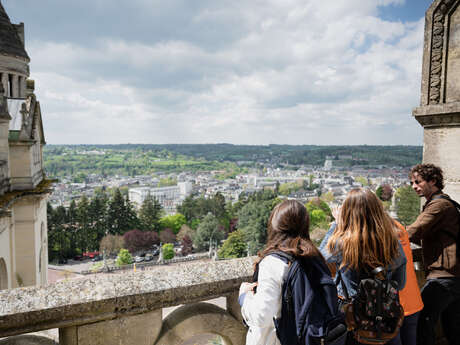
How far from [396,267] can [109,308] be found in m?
1.65

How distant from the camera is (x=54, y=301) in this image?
188 centimetres

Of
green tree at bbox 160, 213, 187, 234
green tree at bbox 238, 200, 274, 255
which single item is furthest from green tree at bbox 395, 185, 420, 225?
green tree at bbox 160, 213, 187, 234

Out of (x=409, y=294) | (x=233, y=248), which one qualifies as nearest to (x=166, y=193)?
(x=233, y=248)

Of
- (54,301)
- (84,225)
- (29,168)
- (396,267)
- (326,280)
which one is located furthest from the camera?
(84,225)

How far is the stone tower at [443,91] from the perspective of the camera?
356 cm

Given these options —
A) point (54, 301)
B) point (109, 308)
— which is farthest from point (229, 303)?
point (54, 301)

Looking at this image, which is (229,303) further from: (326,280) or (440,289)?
(440,289)

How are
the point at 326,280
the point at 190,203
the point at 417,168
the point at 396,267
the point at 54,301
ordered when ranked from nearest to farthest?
1. the point at 326,280
2. the point at 54,301
3. the point at 396,267
4. the point at 417,168
5. the point at 190,203

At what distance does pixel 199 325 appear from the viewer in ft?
7.08

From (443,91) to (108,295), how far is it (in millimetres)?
3712

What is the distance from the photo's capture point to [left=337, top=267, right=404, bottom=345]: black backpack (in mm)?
1917

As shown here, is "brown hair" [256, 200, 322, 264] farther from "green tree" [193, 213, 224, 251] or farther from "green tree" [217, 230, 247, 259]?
"green tree" [193, 213, 224, 251]

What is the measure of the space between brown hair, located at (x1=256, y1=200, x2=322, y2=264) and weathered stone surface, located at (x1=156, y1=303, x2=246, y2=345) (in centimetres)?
65

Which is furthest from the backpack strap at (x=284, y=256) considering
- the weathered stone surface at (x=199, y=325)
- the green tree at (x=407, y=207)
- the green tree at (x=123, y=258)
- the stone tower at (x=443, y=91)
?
the green tree at (x=407, y=207)
